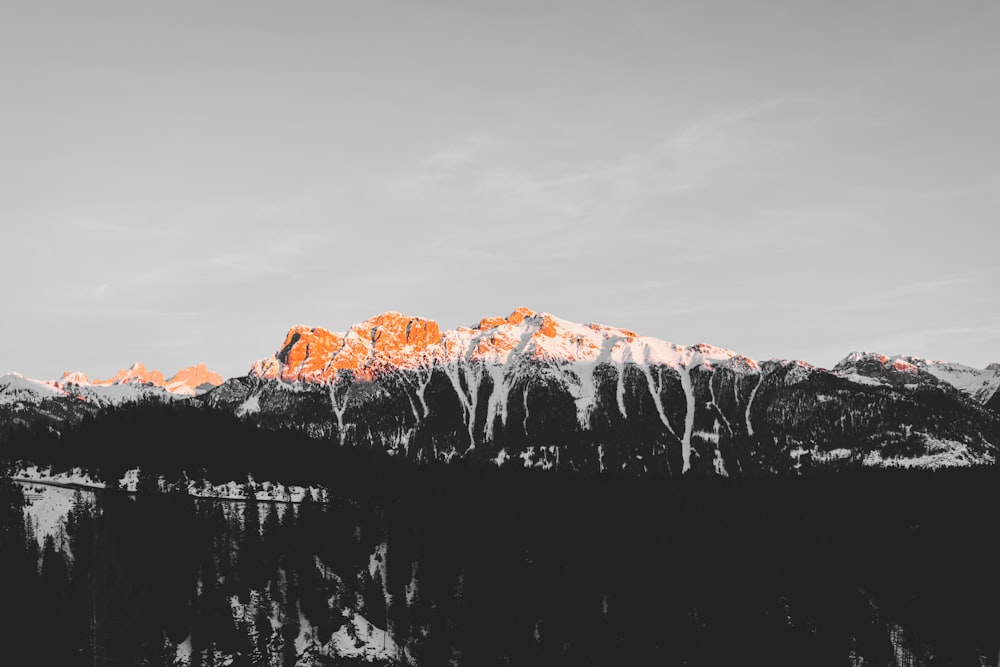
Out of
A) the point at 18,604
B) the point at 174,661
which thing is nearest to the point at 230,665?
the point at 174,661

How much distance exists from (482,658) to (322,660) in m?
30.5

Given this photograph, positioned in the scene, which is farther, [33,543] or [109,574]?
[33,543]

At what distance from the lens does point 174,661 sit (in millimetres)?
181000

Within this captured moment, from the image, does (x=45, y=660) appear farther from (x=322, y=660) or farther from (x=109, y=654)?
(x=322, y=660)

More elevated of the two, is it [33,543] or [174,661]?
[33,543]

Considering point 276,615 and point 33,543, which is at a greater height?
point 33,543

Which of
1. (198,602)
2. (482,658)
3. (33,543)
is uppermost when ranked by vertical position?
(33,543)

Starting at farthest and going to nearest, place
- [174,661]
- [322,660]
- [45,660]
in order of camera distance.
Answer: [322,660]
[174,661]
[45,660]

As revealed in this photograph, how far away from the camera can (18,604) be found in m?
175

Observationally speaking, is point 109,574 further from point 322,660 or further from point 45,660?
point 322,660

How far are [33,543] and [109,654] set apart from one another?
39.6 metres

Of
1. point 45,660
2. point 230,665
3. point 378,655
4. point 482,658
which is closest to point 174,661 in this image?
point 230,665

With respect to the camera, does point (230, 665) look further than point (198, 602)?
No

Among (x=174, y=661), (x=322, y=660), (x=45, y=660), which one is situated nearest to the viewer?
(x=45, y=660)
